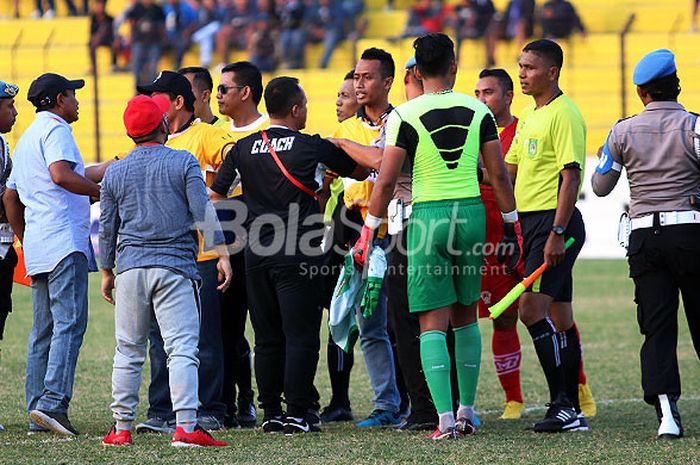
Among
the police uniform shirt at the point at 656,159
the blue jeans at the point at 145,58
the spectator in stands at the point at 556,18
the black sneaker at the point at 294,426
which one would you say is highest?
the spectator in stands at the point at 556,18

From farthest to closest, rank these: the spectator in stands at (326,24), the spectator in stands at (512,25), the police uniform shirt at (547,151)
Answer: the spectator in stands at (326,24), the spectator in stands at (512,25), the police uniform shirt at (547,151)

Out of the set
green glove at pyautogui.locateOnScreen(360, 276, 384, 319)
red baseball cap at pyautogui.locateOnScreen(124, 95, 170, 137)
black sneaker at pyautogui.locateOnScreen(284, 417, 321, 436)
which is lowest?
black sneaker at pyautogui.locateOnScreen(284, 417, 321, 436)

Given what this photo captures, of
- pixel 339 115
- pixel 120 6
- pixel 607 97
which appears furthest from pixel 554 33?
pixel 339 115

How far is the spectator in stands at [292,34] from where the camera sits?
931 inches

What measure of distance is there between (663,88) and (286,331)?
2635mm

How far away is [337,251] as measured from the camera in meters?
8.27

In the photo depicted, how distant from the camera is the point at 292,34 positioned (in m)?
23.7

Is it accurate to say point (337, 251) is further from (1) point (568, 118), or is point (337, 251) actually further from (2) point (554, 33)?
(2) point (554, 33)

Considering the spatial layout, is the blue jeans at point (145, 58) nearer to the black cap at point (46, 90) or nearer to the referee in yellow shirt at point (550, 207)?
the black cap at point (46, 90)

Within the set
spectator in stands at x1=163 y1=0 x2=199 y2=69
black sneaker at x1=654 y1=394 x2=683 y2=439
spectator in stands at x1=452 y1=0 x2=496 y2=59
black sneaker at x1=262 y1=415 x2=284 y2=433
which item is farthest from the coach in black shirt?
spectator in stands at x1=163 y1=0 x2=199 y2=69

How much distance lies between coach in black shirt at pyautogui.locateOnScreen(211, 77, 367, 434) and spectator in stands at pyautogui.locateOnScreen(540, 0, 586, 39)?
15529 millimetres

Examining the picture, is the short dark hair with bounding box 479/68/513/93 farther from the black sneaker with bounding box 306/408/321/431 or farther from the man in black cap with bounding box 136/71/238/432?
the black sneaker with bounding box 306/408/321/431

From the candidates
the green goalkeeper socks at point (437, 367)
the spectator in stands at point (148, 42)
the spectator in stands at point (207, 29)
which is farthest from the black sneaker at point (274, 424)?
the spectator in stands at point (207, 29)

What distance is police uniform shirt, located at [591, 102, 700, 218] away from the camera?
697 cm
